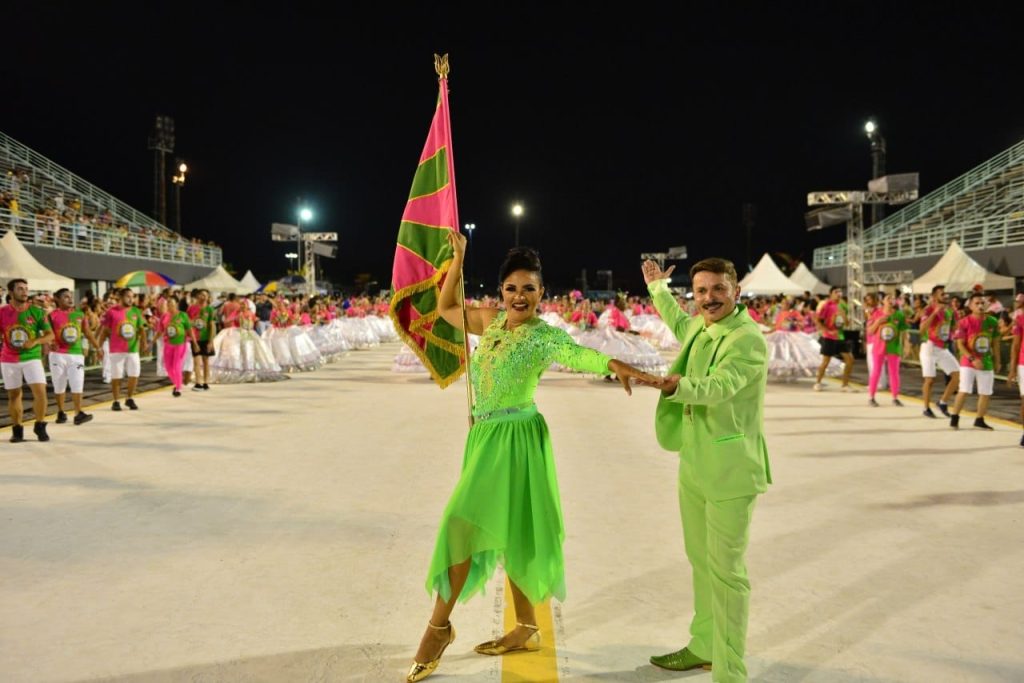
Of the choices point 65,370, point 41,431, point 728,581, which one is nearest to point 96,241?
point 65,370

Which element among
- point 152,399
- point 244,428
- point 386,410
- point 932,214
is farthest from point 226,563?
point 932,214

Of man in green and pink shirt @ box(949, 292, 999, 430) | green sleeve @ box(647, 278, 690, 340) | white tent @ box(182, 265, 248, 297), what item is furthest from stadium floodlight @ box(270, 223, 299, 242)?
green sleeve @ box(647, 278, 690, 340)

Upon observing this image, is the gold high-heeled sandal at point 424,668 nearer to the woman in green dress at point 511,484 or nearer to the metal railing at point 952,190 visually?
the woman in green dress at point 511,484

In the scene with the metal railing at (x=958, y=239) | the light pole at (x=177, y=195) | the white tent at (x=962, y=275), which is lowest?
the white tent at (x=962, y=275)

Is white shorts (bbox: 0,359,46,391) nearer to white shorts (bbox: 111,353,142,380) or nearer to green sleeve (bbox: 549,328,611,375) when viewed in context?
white shorts (bbox: 111,353,142,380)

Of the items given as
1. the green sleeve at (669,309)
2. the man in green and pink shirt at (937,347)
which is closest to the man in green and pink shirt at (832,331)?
the man in green and pink shirt at (937,347)

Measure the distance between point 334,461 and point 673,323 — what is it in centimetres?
547

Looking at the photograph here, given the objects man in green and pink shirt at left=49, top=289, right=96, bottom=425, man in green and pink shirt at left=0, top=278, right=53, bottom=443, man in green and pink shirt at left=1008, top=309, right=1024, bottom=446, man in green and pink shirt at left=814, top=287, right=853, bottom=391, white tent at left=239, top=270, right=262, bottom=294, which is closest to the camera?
man in green and pink shirt at left=1008, top=309, right=1024, bottom=446

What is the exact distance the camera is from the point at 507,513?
374 centimetres

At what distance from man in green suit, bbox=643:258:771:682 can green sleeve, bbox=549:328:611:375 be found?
0.34 meters

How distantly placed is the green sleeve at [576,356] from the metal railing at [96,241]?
2787 cm

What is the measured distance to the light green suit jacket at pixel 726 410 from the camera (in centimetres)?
345

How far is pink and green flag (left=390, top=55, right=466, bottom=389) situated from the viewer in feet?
A: 15.6

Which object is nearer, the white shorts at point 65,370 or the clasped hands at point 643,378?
the clasped hands at point 643,378
